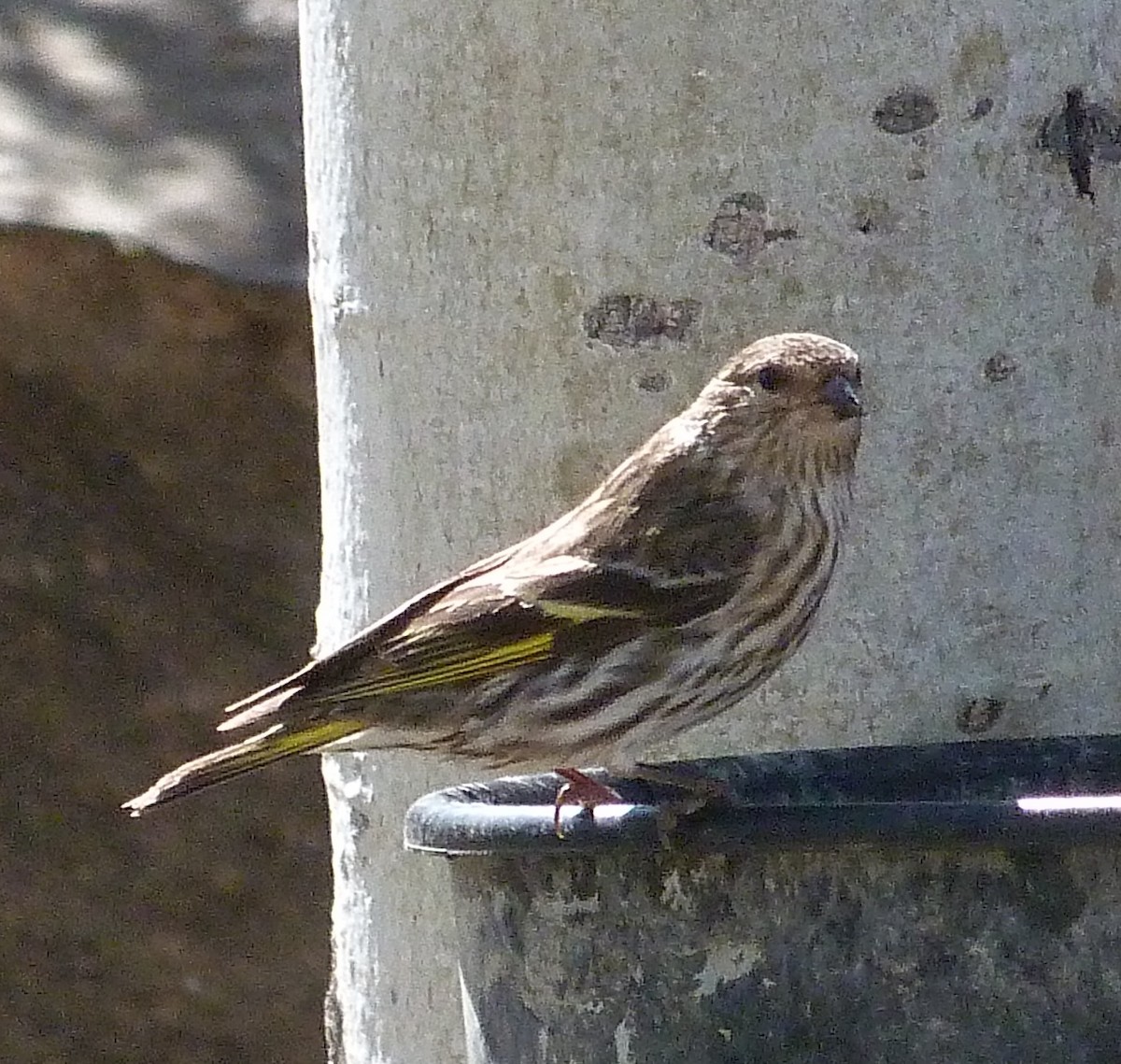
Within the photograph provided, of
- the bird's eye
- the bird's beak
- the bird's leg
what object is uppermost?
the bird's eye

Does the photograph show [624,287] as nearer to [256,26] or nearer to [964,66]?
[964,66]

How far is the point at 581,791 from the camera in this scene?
10.4 feet

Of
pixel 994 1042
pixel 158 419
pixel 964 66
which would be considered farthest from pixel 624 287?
pixel 158 419

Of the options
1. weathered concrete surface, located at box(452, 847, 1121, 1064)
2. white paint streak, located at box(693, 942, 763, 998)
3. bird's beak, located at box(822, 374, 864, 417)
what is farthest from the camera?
bird's beak, located at box(822, 374, 864, 417)

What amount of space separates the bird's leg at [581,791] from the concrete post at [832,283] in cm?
22

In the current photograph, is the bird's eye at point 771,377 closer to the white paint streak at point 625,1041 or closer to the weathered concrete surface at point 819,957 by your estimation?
the weathered concrete surface at point 819,957

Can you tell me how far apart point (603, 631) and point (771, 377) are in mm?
417

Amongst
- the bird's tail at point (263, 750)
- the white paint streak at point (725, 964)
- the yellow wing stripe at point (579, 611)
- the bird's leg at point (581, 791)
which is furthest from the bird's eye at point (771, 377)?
the white paint streak at point (725, 964)

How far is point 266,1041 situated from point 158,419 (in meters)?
1.62

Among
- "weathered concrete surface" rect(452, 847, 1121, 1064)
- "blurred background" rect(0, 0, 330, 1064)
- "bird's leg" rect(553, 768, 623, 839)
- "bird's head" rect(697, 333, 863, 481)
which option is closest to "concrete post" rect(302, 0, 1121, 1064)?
"bird's head" rect(697, 333, 863, 481)

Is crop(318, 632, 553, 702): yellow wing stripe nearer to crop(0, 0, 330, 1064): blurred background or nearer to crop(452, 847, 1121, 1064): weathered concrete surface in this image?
crop(452, 847, 1121, 1064): weathered concrete surface

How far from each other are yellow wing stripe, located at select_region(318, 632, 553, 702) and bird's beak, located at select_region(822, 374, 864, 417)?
0.51 m

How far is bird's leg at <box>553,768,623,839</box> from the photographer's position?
3.02 m

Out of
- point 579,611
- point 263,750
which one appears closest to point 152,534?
point 263,750
